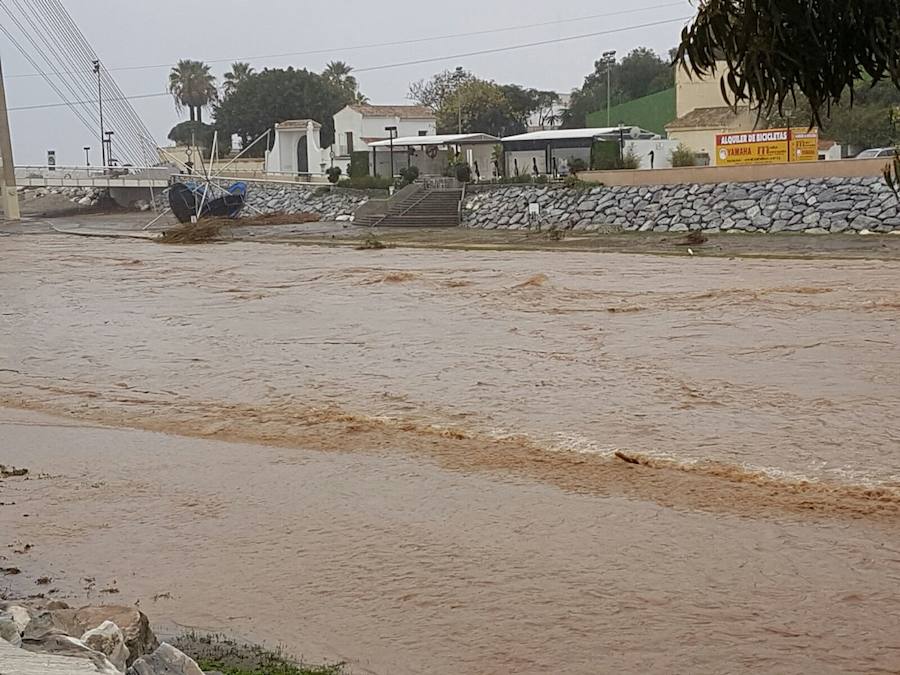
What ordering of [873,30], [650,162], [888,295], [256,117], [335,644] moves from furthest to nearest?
[256,117], [650,162], [888,295], [335,644], [873,30]

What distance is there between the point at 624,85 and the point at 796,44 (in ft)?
276

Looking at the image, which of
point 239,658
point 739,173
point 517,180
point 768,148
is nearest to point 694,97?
point 517,180

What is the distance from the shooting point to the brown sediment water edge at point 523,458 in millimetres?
10586

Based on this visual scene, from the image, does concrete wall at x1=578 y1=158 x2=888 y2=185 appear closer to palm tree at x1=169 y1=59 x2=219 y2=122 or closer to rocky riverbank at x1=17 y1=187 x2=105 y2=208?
rocky riverbank at x1=17 y1=187 x2=105 y2=208

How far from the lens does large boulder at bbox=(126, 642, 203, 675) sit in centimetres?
525

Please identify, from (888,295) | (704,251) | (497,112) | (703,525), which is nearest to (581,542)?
(703,525)

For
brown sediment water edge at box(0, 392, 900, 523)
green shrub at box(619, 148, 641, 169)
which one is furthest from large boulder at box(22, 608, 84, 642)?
green shrub at box(619, 148, 641, 169)

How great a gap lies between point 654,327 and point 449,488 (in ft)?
34.2

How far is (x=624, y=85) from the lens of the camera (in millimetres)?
86562

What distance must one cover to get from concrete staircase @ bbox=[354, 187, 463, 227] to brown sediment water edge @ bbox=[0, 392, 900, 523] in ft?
107

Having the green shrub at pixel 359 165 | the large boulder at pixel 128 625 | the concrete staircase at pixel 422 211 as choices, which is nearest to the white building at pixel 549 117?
the green shrub at pixel 359 165

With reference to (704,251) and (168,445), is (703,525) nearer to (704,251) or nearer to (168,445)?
(168,445)

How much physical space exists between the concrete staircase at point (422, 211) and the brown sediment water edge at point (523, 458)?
3276 cm

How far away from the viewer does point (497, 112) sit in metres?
79.9
